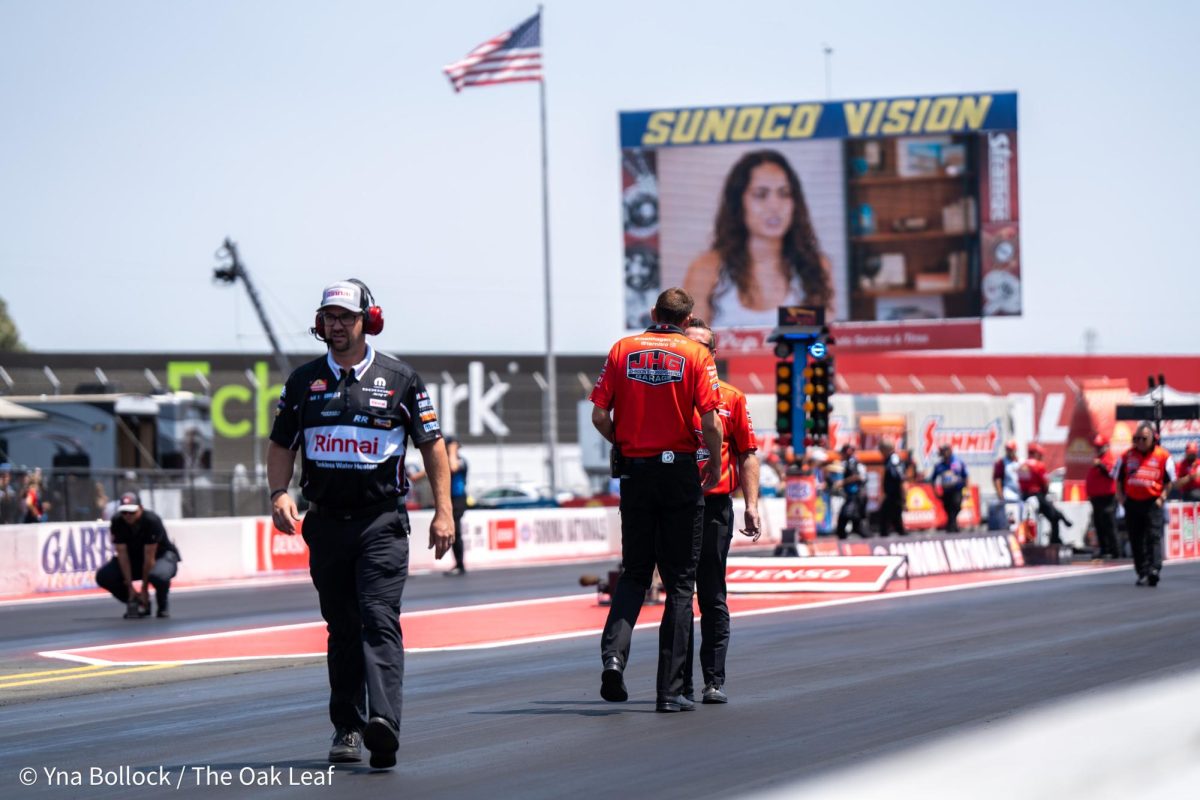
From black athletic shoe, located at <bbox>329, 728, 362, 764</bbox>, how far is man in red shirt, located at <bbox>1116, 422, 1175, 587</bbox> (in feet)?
39.4

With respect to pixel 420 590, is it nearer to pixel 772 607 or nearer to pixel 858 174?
pixel 772 607

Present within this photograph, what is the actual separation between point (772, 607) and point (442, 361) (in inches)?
2132

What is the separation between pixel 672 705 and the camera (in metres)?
7.65

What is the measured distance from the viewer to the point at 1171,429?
36.0m

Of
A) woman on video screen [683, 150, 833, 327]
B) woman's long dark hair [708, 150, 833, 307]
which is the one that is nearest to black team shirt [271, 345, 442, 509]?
woman on video screen [683, 150, 833, 327]

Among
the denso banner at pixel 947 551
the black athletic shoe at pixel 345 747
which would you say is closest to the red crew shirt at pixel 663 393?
the black athletic shoe at pixel 345 747

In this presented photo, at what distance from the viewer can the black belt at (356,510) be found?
6164 mm

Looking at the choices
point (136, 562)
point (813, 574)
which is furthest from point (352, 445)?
point (136, 562)

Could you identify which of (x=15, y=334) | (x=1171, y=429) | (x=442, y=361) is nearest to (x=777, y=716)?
(x=1171, y=429)

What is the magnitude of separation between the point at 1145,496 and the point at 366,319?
12.1 meters

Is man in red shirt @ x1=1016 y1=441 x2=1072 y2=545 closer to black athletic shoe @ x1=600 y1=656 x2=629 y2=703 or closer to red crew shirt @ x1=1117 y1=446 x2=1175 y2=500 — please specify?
red crew shirt @ x1=1117 y1=446 x2=1175 y2=500

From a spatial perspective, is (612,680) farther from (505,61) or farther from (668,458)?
(505,61)

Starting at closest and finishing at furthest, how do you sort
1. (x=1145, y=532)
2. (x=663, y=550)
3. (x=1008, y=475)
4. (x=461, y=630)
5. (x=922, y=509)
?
(x=663, y=550), (x=461, y=630), (x=1145, y=532), (x=1008, y=475), (x=922, y=509)

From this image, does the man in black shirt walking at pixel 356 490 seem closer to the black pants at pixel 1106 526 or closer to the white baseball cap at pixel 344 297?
the white baseball cap at pixel 344 297
